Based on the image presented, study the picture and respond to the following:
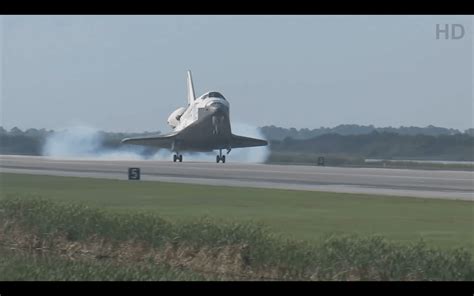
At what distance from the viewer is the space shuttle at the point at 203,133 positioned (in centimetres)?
7162

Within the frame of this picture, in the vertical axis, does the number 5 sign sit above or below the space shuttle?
below

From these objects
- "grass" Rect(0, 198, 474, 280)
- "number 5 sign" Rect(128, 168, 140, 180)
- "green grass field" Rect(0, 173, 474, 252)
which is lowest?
"grass" Rect(0, 198, 474, 280)

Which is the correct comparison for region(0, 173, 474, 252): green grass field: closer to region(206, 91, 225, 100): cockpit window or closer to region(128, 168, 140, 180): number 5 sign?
region(128, 168, 140, 180): number 5 sign

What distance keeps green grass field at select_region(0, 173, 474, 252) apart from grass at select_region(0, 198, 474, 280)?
6.68ft

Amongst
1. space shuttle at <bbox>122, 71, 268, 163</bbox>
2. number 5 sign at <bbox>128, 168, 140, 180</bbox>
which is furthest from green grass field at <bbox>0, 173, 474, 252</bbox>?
space shuttle at <bbox>122, 71, 268, 163</bbox>

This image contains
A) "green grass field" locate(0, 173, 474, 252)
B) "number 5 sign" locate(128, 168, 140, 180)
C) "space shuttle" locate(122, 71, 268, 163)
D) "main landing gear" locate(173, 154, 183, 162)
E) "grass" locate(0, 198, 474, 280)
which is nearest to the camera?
"grass" locate(0, 198, 474, 280)

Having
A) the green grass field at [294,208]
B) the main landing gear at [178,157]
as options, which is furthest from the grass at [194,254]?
the main landing gear at [178,157]

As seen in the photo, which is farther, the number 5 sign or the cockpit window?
the cockpit window

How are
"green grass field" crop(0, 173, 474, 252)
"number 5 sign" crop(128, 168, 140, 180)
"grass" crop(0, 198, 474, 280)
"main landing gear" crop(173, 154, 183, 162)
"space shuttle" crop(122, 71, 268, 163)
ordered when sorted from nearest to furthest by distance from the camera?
"grass" crop(0, 198, 474, 280)
"green grass field" crop(0, 173, 474, 252)
"number 5 sign" crop(128, 168, 140, 180)
"space shuttle" crop(122, 71, 268, 163)
"main landing gear" crop(173, 154, 183, 162)

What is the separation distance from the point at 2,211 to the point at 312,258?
35.5ft

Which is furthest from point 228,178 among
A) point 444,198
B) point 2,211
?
point 2,211

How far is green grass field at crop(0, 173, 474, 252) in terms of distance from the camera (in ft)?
68.1

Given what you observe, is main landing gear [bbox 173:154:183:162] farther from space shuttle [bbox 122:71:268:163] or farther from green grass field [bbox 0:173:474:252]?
green grass field [bbox 0:173:474:252]

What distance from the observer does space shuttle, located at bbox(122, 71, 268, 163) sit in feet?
235
